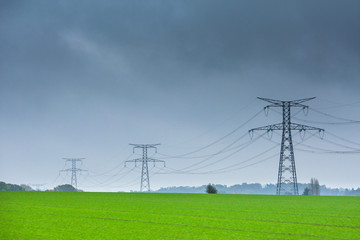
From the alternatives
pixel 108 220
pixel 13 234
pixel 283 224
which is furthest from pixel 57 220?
pixel 283 224

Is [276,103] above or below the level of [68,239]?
above

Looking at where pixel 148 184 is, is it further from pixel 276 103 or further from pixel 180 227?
pixel 180 227

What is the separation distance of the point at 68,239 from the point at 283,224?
842 centimetres

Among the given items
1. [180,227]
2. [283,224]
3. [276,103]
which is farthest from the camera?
[276,103]

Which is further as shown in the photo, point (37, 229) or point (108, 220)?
point (108, 220)

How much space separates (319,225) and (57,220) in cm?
1067

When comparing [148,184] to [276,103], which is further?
[148,184]

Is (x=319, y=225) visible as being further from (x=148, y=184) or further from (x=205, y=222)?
(x=148, y=184)

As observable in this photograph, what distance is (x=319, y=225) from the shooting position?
1580 cm

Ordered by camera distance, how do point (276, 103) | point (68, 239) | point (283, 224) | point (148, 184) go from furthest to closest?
point (148, 184) → point (276, 103) → point (283, 224) → point (68, 239)

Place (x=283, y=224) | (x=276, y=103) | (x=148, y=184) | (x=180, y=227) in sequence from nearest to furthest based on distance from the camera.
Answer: (x=180, y=227)
(x=283, y=224)
(x=276, y=103)
(x=148, y=184)

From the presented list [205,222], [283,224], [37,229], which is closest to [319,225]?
[283,224]

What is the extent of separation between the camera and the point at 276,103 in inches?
Result: 2237

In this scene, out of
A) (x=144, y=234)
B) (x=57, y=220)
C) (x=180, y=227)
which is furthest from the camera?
(x=57, y=220)
